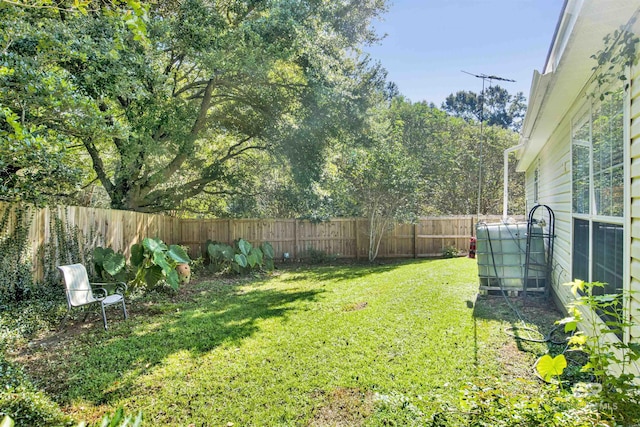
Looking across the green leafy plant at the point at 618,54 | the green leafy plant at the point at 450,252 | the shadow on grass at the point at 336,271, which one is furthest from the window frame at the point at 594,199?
the green leafy plant at the point at 450,252

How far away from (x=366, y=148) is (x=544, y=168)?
14.3 feet

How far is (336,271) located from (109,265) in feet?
18.3

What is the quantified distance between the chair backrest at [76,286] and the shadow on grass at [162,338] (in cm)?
53

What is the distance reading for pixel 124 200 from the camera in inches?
330

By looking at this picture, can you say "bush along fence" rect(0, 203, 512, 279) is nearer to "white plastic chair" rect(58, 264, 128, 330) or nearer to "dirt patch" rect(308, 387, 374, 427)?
"white plastic chair" rect(58, 264, 128, 330)

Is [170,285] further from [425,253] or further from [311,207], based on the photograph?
[425,253]

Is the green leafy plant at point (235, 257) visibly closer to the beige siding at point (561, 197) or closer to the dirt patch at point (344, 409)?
the dirt patch at point (344, 409)

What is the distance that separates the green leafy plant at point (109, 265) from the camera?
230 inches

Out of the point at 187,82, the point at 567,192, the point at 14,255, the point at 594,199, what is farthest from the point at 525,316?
the point at 187,82

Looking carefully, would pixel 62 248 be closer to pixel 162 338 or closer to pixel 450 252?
pixel 162 338

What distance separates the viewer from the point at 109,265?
580 cm

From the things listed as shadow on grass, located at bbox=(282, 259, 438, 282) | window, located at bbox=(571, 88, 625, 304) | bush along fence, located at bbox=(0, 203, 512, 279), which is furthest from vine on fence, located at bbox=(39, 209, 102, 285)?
window, located at bbox=(571, 88, 625, 304)

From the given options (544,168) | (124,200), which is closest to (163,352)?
(124,200)

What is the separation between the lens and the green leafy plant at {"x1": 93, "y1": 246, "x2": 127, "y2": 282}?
19.1 feet
